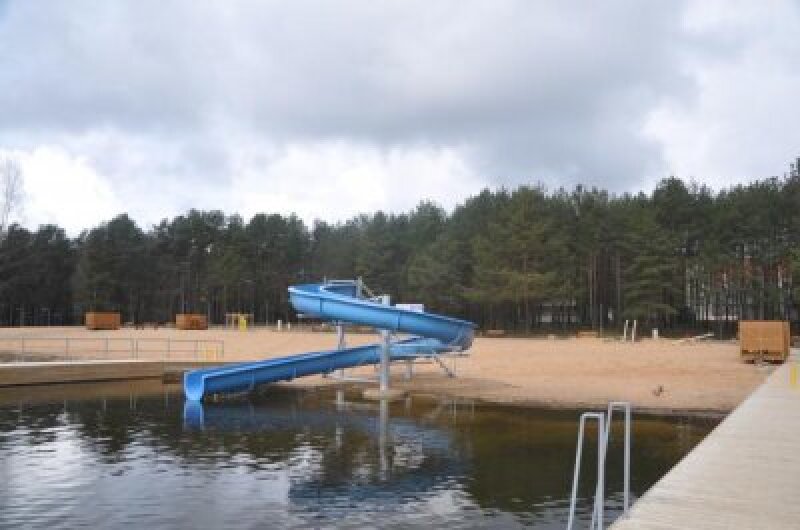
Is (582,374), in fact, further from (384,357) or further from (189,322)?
(189,322)

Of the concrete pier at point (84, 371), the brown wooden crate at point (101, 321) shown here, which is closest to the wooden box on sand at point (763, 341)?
the concrete pier at point (84, 371)

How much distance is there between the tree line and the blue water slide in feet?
113

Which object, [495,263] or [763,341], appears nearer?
[763,341]

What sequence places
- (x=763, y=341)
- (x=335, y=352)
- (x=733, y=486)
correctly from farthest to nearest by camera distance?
(x=763, y=341)
(x=335, y=352)
(x=733, y=486)

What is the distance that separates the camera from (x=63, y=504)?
1230 cm

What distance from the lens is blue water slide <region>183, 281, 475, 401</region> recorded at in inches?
1006

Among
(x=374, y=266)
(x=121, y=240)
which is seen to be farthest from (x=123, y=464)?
(x=121, y=240)

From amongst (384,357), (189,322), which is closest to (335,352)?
(384,357)

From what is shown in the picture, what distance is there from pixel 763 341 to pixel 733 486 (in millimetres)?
29296

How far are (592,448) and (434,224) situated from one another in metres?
74.2

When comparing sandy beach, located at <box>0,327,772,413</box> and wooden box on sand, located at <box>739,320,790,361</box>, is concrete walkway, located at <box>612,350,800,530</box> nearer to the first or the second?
sandy beach, located at <box>0,327,772,413</box>

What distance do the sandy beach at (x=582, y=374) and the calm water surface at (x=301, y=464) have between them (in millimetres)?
3127

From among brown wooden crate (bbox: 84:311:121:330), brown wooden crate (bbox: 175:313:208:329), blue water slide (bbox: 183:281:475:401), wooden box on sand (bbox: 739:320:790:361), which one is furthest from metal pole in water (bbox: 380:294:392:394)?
brown wooden crate (bbox: 84:311:121:330)

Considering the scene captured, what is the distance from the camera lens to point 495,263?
7006cm
